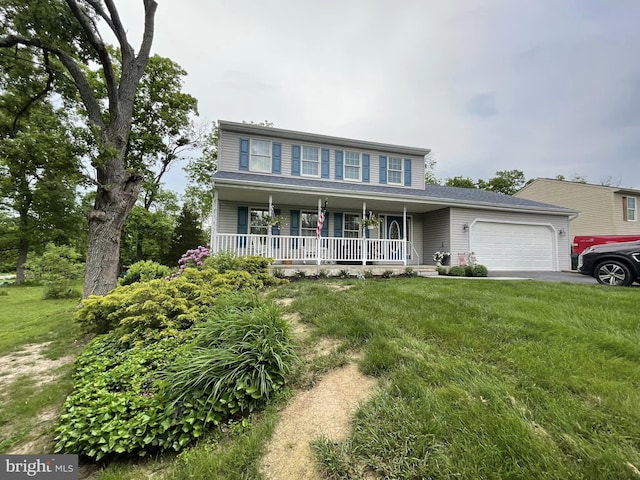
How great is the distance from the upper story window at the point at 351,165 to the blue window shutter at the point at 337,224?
1.74 m

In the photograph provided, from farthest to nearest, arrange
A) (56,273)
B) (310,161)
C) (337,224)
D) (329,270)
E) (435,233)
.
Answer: (435,233)
(337,224)
(310,161)
(56,273)
(329,270)

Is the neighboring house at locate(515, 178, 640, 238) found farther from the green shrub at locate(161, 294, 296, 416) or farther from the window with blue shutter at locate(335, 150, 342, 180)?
the green shrub at locate(161, 294, 296, 416)

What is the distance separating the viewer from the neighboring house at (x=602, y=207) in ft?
55.9

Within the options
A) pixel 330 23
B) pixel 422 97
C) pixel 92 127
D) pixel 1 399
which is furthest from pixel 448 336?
pixel 422 97

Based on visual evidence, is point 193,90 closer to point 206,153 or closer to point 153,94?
point 153,94

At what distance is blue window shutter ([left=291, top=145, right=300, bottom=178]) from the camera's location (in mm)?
11438

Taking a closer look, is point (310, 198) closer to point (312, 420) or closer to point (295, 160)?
point (295, 160)

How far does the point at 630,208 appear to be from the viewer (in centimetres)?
1750

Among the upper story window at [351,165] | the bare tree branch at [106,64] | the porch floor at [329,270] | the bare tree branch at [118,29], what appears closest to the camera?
the bare tree branch at [106,64]

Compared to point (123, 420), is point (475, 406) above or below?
above

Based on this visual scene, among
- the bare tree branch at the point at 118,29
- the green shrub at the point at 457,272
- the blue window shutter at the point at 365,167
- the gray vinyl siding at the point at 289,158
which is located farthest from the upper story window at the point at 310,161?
the green shrub at the point at 457,272

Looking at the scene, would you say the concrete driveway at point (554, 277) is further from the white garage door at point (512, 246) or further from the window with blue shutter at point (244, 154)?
the window with blue shutter at point (244, 154)

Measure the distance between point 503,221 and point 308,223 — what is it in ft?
28.5

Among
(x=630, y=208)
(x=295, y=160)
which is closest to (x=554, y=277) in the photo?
(x=295, y=160)
